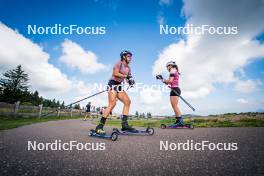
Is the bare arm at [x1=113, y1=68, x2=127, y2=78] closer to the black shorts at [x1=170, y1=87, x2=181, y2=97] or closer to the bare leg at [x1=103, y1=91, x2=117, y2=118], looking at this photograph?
the bare leg at [x1=103, y1=91, x2=117, y2=118]

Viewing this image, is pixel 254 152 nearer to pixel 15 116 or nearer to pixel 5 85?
pixel 15 116

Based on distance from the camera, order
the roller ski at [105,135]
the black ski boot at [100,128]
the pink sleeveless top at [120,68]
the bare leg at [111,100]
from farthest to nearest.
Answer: the pink sleeveless top at [120,68] < the bare leg at [111,100] < the black ski boot at [100,128] < the roller ski at [105,135]

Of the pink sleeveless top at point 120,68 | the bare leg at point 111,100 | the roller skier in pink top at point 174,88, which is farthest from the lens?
the roller skier in pink top at point 174,88

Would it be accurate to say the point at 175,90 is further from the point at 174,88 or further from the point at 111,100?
the point at 111,100

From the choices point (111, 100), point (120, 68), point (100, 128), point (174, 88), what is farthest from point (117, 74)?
point (174, 88)

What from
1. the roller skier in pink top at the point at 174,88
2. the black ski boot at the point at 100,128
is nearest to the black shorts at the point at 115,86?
the black ski boot at the point at 100,128

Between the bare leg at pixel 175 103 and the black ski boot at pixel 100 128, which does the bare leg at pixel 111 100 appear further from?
the bare leg at pixel 175 103

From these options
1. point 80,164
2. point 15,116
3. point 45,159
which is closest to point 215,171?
point 80,164

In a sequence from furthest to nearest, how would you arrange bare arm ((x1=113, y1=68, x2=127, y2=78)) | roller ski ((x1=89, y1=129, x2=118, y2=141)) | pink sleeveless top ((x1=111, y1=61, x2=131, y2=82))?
pink sleeveless top ((x1=111, y1=61, x2=131, y2=82)) < bare arm ((x1=113, y1=68, x2=127, y2=78)) < roller ski ((x1=89, y1=129, x2=118, y2=141))

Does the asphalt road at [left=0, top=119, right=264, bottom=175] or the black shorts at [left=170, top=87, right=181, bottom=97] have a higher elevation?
the black shorts at [left=170, top=87, right=181, bottom=97]

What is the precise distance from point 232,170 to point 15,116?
19.4 metres

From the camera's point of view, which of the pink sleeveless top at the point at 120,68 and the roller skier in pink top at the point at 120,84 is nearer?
the roller skier in pink top at the point at 120,84

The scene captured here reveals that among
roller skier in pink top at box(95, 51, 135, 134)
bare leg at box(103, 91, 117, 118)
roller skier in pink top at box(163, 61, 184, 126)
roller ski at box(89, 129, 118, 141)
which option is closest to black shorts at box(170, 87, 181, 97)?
roller skier in pink top at box(163, 61, 184, 126)

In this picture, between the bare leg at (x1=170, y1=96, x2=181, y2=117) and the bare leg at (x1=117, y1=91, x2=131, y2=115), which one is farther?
the bare leg at (x1=170, y1=96, x2=181, y2=117)
